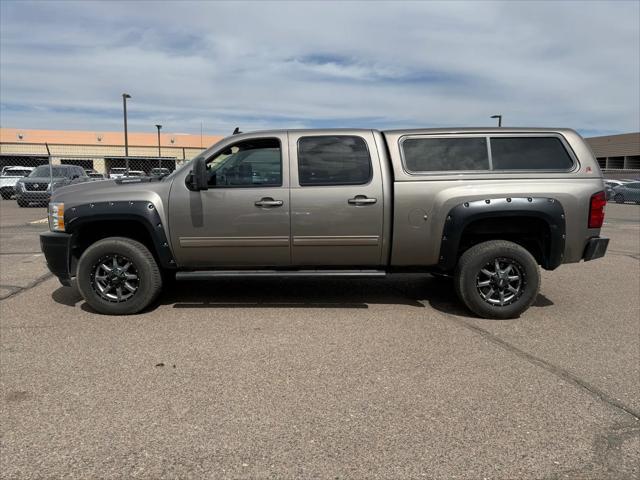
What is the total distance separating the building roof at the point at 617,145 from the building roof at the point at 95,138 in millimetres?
42352

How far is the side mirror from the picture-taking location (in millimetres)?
4961

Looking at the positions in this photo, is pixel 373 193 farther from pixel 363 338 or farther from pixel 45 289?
pixel 45 289

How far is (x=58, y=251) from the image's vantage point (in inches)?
204

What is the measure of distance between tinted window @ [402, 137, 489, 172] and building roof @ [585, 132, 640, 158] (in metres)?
56.6

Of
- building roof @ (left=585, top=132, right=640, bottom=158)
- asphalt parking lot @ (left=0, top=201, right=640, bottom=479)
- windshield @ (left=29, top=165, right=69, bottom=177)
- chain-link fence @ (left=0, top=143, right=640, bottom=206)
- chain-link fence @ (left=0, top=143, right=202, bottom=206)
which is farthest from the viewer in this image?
building roof @ (left=585, top=132, right=640, bottom=158)

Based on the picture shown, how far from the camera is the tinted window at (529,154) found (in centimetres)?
520

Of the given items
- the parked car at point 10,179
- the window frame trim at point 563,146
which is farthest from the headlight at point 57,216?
the parked car at point 10,179

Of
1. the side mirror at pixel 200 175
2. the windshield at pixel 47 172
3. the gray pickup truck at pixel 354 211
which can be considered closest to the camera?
the side mirror at pixel 200 175

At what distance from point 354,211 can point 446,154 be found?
115 cm

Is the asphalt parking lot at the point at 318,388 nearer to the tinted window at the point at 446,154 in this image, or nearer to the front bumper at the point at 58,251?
the front bumper at the point at 58,251

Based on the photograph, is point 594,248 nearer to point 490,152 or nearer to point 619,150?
point 490,152

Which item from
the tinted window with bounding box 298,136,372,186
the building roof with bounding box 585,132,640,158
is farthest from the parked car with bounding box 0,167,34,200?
the building roof with bounding box 585,132,640,158

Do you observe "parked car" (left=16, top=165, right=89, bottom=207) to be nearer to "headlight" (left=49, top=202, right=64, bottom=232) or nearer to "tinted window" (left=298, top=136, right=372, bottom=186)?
"headlight" (left=49, top=202, right=64, bottom=232)

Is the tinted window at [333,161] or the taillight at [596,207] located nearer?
the taillight at [596,207]
